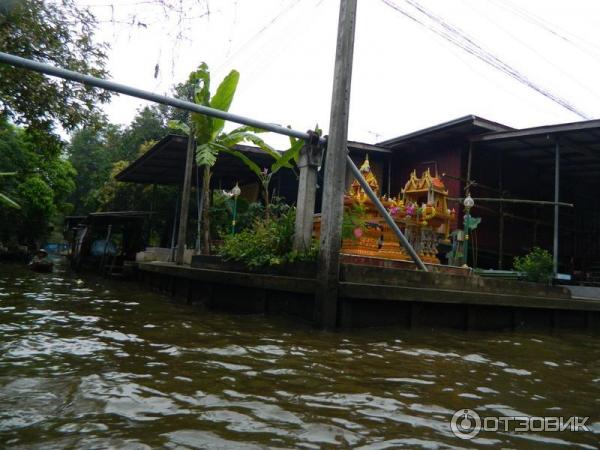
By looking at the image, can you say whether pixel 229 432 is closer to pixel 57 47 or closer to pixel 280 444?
pixel 280 444

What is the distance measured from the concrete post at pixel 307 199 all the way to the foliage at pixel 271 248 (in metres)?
0.19

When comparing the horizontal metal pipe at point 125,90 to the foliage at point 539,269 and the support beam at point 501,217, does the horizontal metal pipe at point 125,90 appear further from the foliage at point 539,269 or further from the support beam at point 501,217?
the support beam at point 501,217

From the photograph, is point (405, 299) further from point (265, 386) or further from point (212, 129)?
point (212, 129)

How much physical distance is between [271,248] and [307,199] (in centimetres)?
104

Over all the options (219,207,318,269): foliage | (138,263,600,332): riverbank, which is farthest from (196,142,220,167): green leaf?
(219,207,318,269): foliage

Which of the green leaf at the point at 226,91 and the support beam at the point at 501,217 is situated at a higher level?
the green leaf at the point at 226,91

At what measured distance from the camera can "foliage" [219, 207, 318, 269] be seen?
22.1 ft

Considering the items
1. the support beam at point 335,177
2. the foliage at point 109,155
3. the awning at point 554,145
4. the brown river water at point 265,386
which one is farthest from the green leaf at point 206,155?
the foliage at point 109,155

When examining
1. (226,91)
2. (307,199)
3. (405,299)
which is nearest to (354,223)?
(307,199)

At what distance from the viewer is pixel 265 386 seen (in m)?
3.28

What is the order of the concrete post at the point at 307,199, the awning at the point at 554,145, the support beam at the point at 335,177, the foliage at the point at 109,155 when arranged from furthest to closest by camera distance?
the foliage at the point at 109,155 → the awning at the point at 554,145 → the concrete post at the point at 307,199 → the support beam at the point at 335,177

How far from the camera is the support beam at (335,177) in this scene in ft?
19.6

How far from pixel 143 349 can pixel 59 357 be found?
726 millimetres

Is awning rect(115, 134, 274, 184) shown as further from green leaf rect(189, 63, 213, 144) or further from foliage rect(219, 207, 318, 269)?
foliage rect(219, 207, 318, 269)
